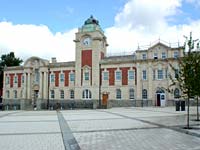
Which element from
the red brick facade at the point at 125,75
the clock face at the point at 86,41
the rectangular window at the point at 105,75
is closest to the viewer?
the red brick facade at the point at 125,75

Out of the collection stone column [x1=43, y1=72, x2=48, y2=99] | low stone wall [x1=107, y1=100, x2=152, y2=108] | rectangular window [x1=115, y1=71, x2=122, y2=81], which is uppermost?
rectangular window [x1=115, y1=71, x2=122, y2=81]

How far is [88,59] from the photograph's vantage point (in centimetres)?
4944

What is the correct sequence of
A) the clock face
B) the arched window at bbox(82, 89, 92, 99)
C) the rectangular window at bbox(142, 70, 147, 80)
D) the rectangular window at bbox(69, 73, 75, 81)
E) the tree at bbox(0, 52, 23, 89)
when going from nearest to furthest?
the rectangular window at bbox(142, 70, 147, 80), the arched window at bbox(82, 89, 92, 99), the clock face, the rectangular window at bbox(69, 73, 75, 81), the tree at bbox(0, 52, 23, 89)

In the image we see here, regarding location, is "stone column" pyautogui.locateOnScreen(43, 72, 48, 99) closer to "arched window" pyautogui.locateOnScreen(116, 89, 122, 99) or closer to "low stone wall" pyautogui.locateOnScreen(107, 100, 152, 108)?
"low stone wall" pyautogui.locateOnScreen(107, 100, 152, 108)

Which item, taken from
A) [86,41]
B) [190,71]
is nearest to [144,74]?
[86,41]

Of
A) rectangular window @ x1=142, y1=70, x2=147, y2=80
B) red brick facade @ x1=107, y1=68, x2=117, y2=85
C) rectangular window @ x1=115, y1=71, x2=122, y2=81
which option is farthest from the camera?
red brick facade @ x1=107, y1=68, x2=117, y2=85

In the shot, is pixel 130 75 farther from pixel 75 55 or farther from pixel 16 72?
pixel 16 72

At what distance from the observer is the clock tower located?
159ft

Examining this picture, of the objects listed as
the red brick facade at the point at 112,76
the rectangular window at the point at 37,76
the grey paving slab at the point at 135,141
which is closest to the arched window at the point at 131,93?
the red brick facade at the point at 112,76

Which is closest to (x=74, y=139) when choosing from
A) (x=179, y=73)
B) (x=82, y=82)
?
(x=179, y=73)

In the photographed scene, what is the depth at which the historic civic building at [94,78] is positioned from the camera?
44750 mm

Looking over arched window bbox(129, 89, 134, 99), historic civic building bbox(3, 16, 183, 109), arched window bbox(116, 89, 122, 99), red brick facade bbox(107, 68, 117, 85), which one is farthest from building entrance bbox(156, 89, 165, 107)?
red brick facade bbox(107, 68, 117, 85)

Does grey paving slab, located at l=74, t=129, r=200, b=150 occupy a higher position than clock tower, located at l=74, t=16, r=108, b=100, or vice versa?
clock tower, located at l=74, t=16, r=108, b=100

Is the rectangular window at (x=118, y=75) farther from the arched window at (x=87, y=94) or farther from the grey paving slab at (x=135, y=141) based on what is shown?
the grey paving slab at (x=135, y=141)
